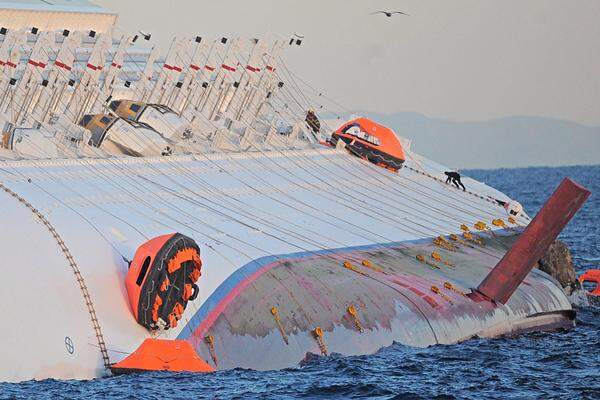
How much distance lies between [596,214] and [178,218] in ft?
293

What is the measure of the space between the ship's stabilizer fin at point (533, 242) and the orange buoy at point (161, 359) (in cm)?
1780

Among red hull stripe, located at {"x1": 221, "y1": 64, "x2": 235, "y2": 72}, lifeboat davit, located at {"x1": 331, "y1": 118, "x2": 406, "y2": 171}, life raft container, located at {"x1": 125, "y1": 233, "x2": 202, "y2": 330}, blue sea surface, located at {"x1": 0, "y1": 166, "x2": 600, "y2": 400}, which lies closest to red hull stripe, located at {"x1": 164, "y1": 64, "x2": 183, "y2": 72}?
red hull stripe, located at {"x1": 221, "y1": 64, "x2": 235, "y2": 72}

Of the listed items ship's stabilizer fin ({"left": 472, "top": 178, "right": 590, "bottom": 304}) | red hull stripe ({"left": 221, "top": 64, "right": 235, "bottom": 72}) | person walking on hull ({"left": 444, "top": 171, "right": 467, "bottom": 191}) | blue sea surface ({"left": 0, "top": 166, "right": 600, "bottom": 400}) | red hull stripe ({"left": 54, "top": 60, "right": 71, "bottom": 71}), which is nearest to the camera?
blue sea surface ({"left": 0, "top": 166, "right": 600, "bottom": 400})

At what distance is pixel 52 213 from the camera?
54.1 m

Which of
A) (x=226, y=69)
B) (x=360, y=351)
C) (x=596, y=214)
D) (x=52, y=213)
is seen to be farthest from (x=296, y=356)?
(x=596, y=214)

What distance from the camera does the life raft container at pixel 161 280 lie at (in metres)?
49.2

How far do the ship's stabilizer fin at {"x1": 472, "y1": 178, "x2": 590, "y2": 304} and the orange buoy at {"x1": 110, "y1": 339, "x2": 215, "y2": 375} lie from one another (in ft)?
58.4

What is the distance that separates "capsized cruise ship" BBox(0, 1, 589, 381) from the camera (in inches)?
1944

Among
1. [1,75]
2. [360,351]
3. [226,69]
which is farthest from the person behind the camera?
[226,69]

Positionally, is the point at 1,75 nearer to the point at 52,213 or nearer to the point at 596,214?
the point at 52,213

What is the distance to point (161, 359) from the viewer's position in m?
47.1

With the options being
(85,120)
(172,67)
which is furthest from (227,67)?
(85,120)

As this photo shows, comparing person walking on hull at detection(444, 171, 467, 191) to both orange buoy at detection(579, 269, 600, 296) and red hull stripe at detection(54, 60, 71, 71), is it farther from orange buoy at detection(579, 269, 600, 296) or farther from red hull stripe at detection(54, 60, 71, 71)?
red hull stripe at detection(54, 60, 71, 71)

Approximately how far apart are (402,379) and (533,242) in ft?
49.2
